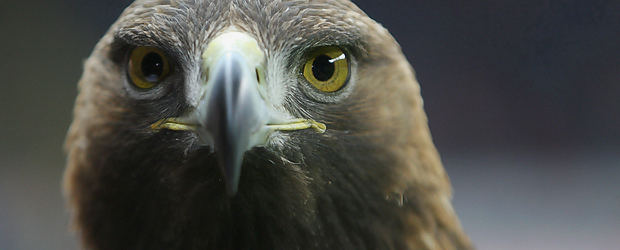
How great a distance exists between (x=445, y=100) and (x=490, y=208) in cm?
38

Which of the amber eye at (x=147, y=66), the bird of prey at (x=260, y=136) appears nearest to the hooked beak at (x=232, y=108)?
the bird of prey at (x=260, y=136)

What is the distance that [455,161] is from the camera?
137cm

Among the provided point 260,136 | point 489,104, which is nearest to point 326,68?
point 260,136

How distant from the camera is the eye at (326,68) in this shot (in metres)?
0.79

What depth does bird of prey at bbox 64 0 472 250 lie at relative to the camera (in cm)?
73

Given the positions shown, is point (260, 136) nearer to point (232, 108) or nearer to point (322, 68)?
point (232, 108)

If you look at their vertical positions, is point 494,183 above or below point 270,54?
below

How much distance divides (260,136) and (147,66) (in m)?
0.27

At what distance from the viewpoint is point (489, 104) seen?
50.6 inches

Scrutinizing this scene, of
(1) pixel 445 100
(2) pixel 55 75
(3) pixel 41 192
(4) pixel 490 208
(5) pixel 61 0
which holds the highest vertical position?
(5) pixel 61 0

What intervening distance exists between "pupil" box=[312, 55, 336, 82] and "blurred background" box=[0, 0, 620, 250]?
30cm

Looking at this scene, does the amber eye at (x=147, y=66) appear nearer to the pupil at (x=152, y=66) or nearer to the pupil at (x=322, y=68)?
the pupil at (x=152, y=66)

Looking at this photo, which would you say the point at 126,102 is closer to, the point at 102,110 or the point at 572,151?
the point at 102,110

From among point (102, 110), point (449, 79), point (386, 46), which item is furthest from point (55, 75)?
point (449, 79)
